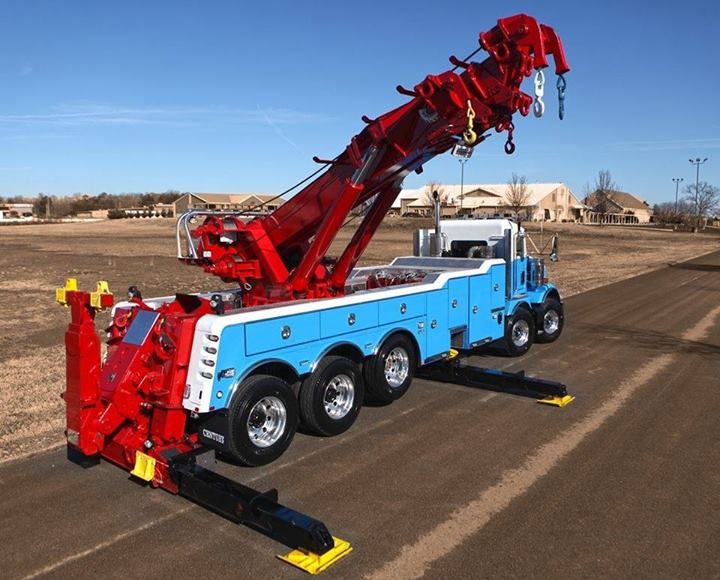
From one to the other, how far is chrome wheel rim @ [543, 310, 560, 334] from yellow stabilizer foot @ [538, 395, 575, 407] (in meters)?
3.52

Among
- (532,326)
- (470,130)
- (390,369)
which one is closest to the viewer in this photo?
(470,130)

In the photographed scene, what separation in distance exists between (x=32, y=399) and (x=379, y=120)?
5582 mm

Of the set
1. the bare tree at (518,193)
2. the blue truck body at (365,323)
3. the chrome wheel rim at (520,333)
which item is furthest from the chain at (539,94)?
the bare tree at (518,193)

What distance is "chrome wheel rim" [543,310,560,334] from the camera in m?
11.6

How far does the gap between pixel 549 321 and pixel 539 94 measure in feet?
19.2

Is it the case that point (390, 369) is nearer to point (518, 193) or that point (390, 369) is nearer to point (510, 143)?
point (510, 143)

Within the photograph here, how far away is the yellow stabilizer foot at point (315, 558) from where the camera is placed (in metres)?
4.27

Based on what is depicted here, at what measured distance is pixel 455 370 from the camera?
8867 millimetres

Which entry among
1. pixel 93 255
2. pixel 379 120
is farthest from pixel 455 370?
pixel 93 255

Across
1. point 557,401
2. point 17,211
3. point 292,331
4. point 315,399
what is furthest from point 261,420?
point 17,211

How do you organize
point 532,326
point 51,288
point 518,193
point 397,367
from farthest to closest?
point 518,193 < point 51,288 < point 532,326 < point 397,367

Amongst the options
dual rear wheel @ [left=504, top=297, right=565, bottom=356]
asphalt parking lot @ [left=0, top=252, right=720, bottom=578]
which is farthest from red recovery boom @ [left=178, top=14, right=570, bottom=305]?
dual rear wheel @ [left=504, top=297, right=565, bottom=356]

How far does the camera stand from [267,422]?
6.13 m

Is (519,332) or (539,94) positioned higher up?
(539,94)
